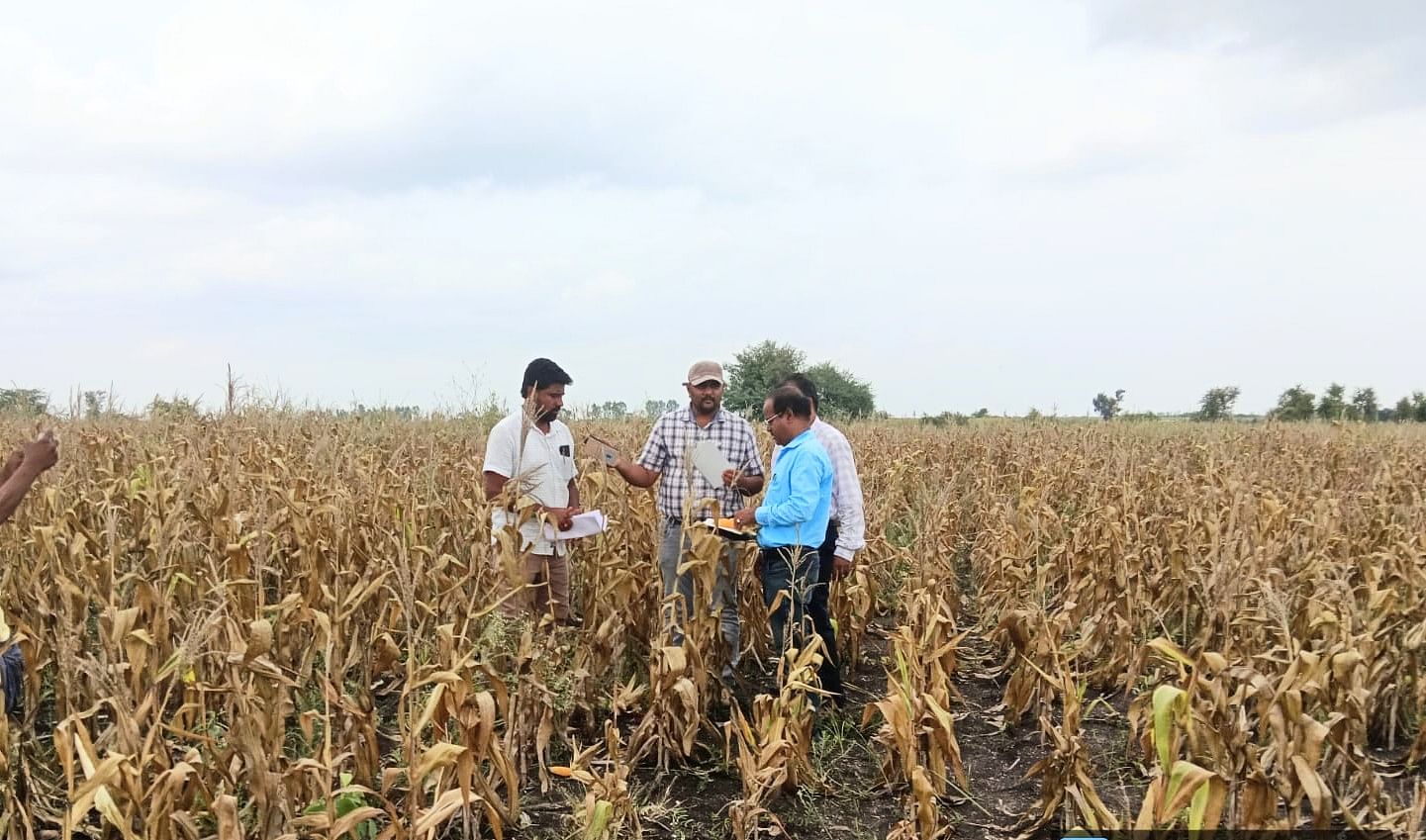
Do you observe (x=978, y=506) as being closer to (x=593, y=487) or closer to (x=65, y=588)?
(x=593, y=487)

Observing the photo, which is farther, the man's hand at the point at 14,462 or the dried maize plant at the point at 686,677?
the dried maize plant at the point at 686,677

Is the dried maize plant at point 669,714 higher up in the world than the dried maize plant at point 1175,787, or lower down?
lower down

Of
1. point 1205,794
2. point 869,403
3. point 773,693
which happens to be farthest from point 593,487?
point 869,403

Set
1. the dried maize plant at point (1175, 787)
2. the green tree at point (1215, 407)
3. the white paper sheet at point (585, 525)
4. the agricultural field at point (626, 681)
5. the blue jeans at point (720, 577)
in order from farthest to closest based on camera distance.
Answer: the green tree at point (1215, 407) → the blue jeans at point (720, 577) → the white paper sheet at point (585, 525) → the agricultural field at point (626, 681) → the dried maize plant at point (1175, 787)

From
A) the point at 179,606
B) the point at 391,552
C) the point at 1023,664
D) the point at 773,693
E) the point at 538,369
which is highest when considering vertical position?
the point at 538,369

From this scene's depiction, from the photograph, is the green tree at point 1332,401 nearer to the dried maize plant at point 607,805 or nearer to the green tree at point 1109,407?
the green tree at point 1109,407

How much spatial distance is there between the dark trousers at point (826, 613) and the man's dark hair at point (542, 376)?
4.74ft

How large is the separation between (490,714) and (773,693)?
2.28 m

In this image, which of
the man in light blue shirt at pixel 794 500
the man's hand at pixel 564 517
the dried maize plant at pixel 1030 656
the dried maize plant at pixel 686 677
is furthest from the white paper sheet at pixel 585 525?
the dried maize plant at pixel 1030 656

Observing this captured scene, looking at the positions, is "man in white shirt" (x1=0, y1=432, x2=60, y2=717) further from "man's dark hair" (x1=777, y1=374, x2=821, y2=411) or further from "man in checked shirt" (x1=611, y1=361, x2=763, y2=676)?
"man's dark hair" (x1=777, y1=374, x2=821, y2=411)

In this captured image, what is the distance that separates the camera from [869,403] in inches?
1439

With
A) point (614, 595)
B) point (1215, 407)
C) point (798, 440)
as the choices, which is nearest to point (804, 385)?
point (798, 440)

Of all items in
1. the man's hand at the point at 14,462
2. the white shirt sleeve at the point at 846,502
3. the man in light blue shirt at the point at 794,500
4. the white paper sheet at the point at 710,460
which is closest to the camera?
the man's hand at the point at 14,462

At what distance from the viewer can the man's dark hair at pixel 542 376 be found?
4.05 m
